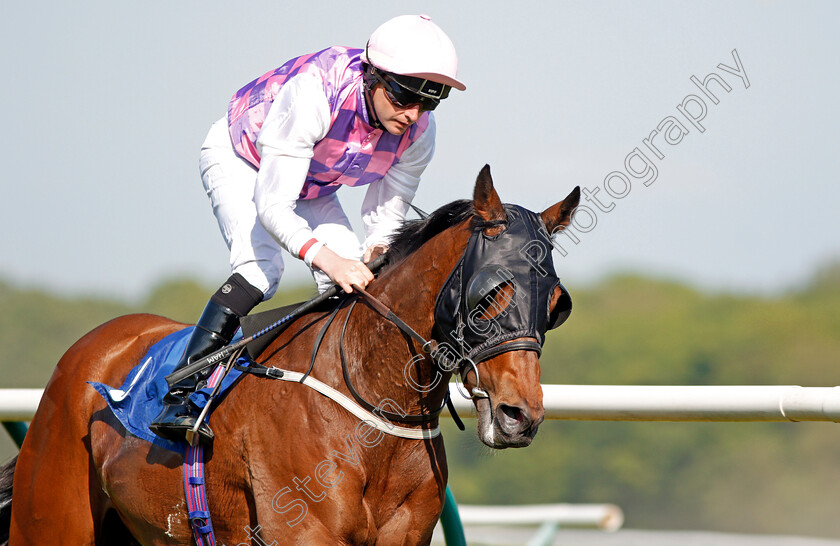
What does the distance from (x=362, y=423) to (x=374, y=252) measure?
672 millimetres

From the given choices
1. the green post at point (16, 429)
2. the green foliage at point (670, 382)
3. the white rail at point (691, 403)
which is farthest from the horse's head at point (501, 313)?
the green foliage at point (670, 382)

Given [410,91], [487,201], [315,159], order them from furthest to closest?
[315,159] < [410,91] < [487,201]

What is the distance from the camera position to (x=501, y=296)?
2.47m

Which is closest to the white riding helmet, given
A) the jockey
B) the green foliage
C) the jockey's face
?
the jockey

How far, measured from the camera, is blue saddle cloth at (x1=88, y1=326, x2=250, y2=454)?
3041 millimetres

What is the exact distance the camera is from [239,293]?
309cm

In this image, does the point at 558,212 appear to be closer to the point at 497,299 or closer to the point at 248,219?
the point at 497,299

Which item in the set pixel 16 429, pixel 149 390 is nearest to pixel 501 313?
pixel 149 390

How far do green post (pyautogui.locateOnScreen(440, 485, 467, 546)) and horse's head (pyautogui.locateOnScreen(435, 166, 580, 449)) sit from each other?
1.32 m

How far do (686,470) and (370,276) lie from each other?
117ft

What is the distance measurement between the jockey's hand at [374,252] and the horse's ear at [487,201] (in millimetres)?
592

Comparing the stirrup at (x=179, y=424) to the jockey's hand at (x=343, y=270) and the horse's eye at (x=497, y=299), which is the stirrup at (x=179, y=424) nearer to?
the jockey's hand at (x=343, y=270)

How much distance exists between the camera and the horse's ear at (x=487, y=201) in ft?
8.44

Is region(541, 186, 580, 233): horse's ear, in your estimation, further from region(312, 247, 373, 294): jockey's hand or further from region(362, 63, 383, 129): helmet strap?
region(362, 63, 383, 129): helmet strap
